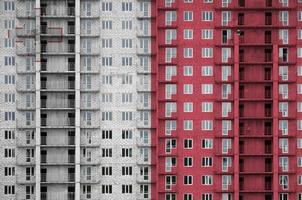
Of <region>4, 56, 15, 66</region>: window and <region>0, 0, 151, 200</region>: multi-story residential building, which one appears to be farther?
<region>4, 56, 15, 66</region>: window

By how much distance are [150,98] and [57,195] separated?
68.1ft

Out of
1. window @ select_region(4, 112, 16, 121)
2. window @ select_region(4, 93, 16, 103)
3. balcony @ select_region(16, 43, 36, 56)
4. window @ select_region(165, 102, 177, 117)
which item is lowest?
window @ select_region(4, 112, 16, 121)

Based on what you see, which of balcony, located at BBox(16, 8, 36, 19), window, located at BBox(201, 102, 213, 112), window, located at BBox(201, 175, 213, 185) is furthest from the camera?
balcony, located at BBox(16, 8, 36, 19)

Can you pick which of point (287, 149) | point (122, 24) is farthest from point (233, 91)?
point (122, 24)

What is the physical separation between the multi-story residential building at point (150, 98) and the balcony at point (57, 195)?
0.15 metres

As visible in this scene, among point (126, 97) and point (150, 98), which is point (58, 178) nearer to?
point (126, 97)

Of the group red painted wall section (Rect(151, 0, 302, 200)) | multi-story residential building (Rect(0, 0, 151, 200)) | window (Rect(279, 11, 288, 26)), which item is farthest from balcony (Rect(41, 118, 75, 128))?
window (Rect(279, 11, 288, 26))

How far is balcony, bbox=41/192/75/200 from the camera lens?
99000 mm

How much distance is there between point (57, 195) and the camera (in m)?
99.1

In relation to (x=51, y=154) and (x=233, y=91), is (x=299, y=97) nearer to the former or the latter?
(x=233, y=91)

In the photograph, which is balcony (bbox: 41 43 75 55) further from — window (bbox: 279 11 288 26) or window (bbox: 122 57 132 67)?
window (bbox: 279 11 288 26)

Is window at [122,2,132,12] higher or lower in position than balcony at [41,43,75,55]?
higher

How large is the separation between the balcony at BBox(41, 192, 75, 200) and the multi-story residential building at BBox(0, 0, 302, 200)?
0.15m

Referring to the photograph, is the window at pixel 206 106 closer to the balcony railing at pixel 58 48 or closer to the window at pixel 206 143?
the window at pixel 206 143
